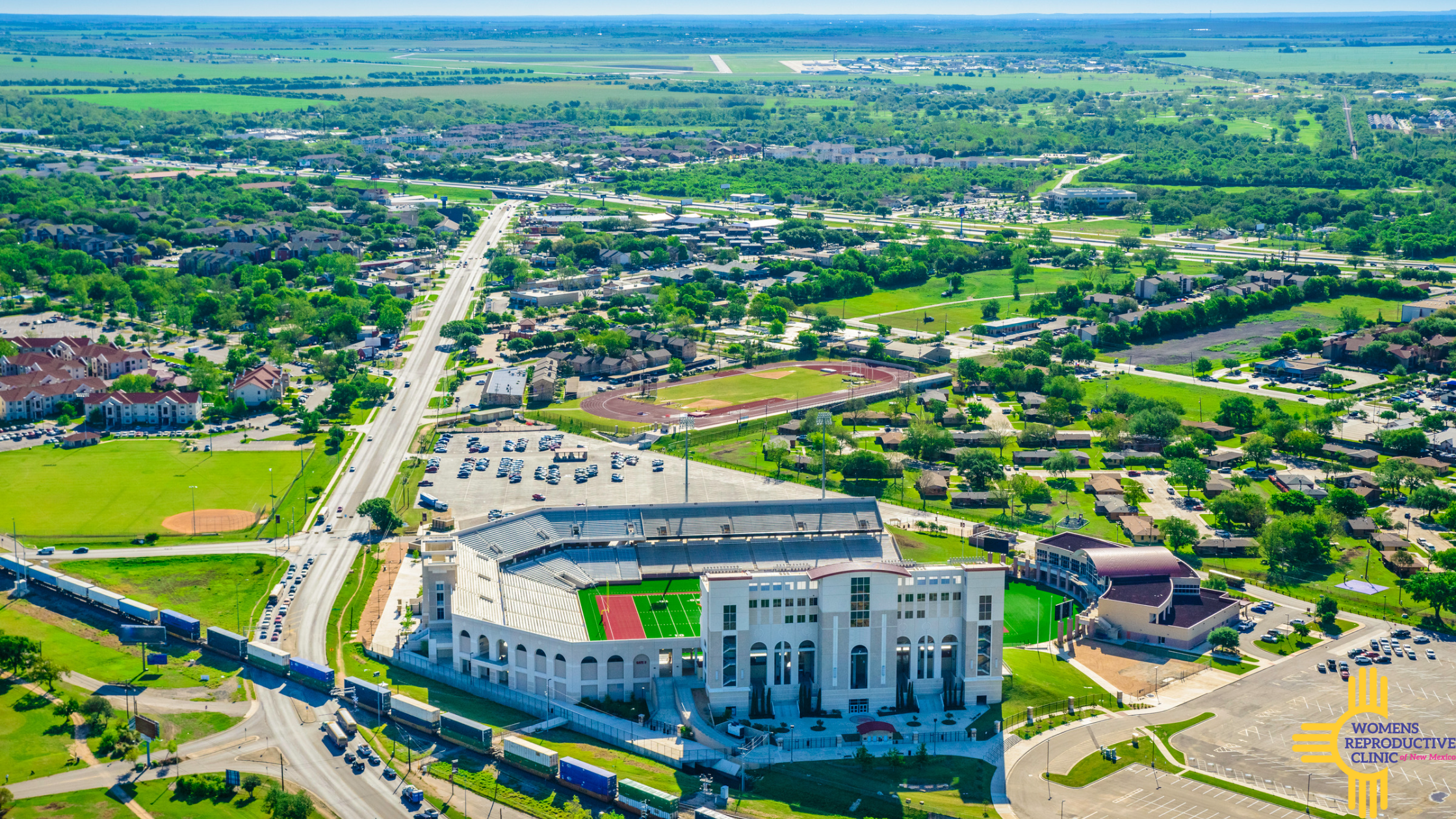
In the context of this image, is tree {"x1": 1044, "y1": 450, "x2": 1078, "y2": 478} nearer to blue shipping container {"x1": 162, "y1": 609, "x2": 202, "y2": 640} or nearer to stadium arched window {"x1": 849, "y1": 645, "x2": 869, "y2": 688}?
stadium arched window {"x1": 849, "y1": 645, "x2": 869, "y2": 688}

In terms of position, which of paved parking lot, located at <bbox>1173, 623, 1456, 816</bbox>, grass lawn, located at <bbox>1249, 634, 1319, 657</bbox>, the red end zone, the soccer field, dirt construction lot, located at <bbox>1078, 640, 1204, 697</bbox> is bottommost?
dirt construction lot, located at <bbox>1078, 640, 1204, 697</bbox>

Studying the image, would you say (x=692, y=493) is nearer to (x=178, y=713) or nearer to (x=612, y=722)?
(x=612, y=722)

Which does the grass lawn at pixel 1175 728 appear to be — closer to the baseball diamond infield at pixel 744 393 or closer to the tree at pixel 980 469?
the tree at pixel 980 469

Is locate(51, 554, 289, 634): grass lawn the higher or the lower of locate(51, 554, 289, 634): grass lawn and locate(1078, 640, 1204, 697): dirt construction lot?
the higher

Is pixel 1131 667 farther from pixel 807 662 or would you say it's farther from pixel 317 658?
pixel 317 658

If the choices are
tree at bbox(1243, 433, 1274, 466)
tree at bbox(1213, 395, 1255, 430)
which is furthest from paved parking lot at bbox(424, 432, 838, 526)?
tree at bbox(1213, 395, 1255, 430)

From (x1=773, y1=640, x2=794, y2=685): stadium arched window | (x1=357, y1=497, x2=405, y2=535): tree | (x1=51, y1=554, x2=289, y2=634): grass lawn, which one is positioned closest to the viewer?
(x1=773, y1=640, x2=794, y2=685): stadium arched window

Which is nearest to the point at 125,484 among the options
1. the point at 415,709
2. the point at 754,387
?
the point at 415,709
